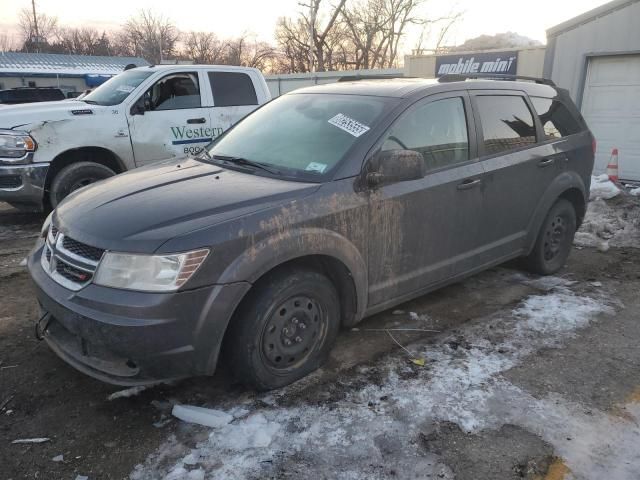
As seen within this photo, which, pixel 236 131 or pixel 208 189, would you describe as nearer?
pixel 208 189

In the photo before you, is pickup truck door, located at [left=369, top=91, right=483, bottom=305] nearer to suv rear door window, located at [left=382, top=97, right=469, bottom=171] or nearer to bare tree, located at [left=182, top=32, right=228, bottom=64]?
suv rear door window, located at [left=382, top=97, right=469, bottom=171]

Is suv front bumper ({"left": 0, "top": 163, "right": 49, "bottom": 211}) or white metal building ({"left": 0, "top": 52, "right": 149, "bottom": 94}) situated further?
white metal building ({"left": 0, "top": 52, "right": 149, "bottom": 94})

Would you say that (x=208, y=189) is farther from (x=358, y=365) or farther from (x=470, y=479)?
(x=470, y=479)

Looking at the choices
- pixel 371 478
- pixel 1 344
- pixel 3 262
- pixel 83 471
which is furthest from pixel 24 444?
pixel 3 262

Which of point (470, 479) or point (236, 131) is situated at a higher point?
point (236, 131)

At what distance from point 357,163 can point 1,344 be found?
107 inches

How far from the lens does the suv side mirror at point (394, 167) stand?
121 inches

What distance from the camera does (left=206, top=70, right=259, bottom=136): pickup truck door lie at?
725cm

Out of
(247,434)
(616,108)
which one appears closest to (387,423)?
(247,434)

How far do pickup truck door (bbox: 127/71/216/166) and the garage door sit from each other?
8.13m

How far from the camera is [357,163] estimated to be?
10.3 feet

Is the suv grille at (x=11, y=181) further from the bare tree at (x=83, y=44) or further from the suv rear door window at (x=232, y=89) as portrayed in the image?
the bare tree at (x=83, y=44)

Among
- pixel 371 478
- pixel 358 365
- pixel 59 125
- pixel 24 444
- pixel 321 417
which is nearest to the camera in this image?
pixel 371 478

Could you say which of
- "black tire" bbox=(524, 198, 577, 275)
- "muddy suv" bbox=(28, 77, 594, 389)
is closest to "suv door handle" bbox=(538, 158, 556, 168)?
"muddy suv" bbox=(28, 77, 594, 389)
